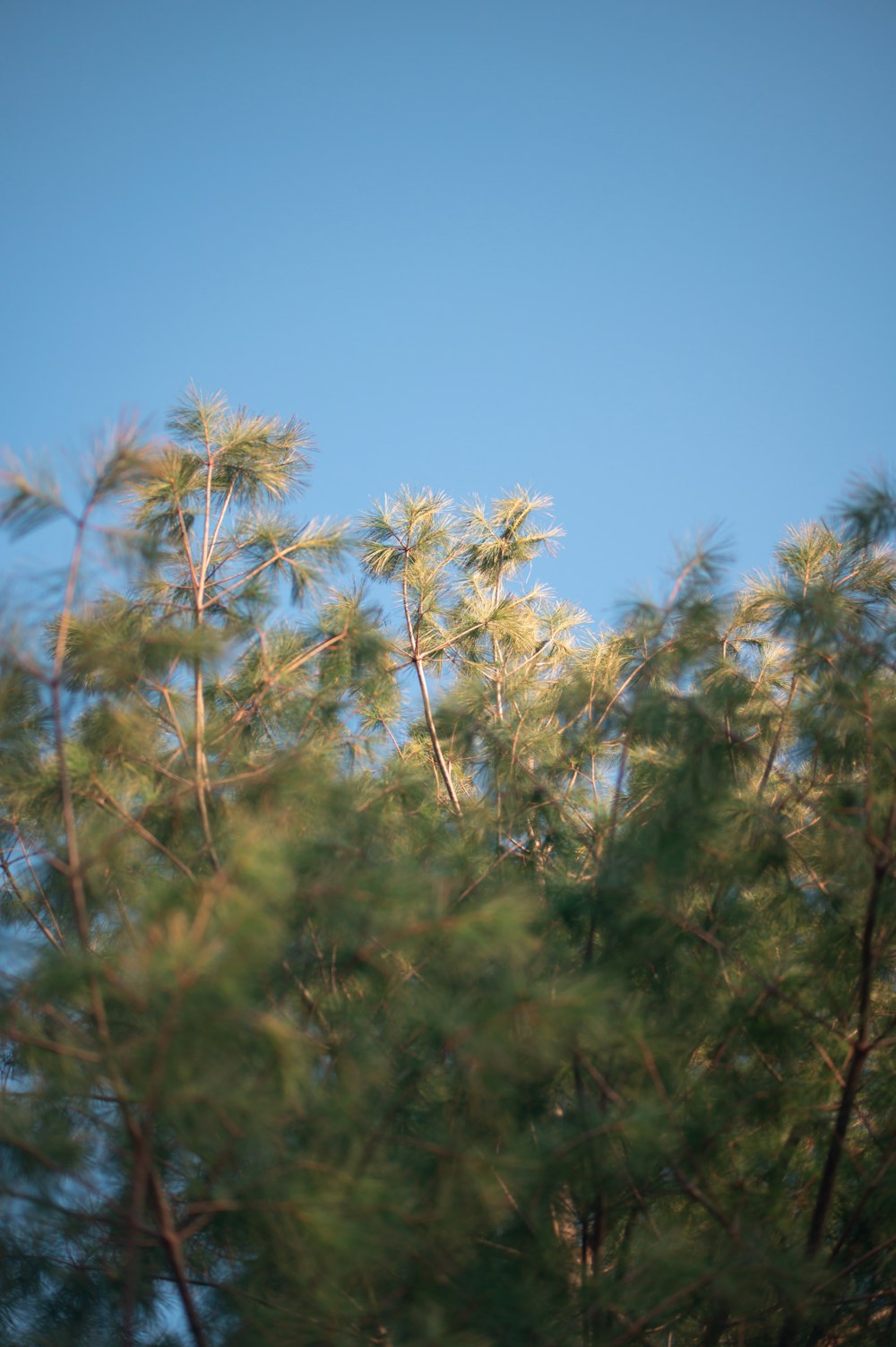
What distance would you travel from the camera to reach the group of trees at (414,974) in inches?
79.1

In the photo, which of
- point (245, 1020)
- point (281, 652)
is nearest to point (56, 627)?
point (281, 652)

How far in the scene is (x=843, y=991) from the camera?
9.09 ft

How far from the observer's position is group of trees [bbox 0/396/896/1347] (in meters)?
2.01

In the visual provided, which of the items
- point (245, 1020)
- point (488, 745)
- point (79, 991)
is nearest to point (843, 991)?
point (488, 745)

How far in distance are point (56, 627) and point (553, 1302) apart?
215 centimetres

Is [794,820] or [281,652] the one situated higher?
[281,652]

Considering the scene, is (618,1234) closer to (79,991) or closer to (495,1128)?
(495,1128)

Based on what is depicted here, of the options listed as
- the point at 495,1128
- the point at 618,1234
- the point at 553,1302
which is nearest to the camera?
the point at 553,1302

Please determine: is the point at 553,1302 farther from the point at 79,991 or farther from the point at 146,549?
the point at 146,549

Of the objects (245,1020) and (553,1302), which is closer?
(245,1020)

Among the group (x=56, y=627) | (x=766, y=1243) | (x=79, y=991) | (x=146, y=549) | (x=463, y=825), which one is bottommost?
(x=766, y=1243)

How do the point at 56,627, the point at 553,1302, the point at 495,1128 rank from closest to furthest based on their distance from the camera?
the point at 553,1302 → the point at 495,1128 → the point at 56,627

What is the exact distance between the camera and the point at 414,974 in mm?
2586

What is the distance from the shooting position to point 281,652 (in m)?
3.35
